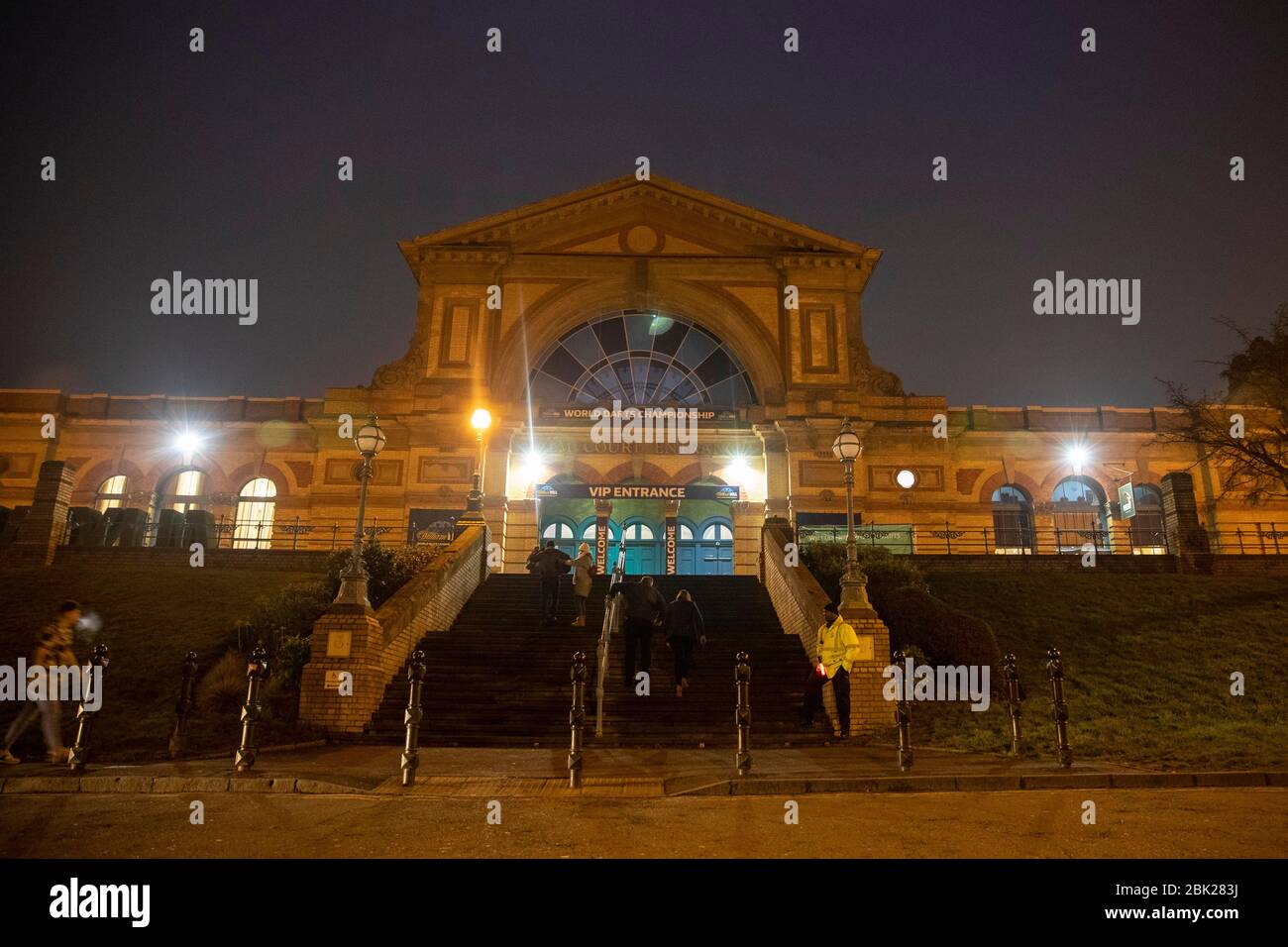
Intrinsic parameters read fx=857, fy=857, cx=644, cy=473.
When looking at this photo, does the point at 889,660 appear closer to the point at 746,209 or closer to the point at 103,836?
the point at 103,836

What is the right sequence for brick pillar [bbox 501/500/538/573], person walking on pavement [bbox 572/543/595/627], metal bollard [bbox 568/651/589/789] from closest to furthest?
1. metal bollard [bbox 568/651/589/789]
2. person walking on pavement [bbox 572/543/595/627]
3. brick pillar [bbox 501/500/538/573]

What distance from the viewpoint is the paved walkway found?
777 cm

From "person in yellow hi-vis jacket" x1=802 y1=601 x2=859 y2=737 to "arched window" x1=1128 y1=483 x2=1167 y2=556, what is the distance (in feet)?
68.6

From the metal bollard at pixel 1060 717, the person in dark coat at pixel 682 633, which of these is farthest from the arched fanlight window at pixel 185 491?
the metal bollard at pixel 1060 717

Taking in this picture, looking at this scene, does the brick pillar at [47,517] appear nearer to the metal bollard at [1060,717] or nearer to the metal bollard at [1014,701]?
the metal bollard at [1014,701]

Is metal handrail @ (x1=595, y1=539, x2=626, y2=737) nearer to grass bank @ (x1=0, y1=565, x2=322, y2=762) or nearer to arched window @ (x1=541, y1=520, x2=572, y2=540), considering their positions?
grass bank @ (x1=0, y1=565, x2=322, y2=762)

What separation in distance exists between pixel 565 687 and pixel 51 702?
6.76 meters

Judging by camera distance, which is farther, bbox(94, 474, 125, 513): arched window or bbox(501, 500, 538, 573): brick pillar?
bbox(94, 474, 125, 513): arched window

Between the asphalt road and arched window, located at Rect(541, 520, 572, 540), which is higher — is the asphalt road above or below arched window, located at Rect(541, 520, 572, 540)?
below

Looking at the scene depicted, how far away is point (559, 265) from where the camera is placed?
31.7 meters

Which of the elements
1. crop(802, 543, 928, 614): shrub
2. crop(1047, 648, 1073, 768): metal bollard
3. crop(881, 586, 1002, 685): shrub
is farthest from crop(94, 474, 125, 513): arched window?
crop(1047, 648, 1073, 768): metal bollard

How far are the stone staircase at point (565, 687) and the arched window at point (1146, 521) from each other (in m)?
17.8

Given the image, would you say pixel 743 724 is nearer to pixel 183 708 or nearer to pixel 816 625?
pixel 816 625

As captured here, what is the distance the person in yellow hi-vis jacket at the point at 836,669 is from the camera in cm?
1170
